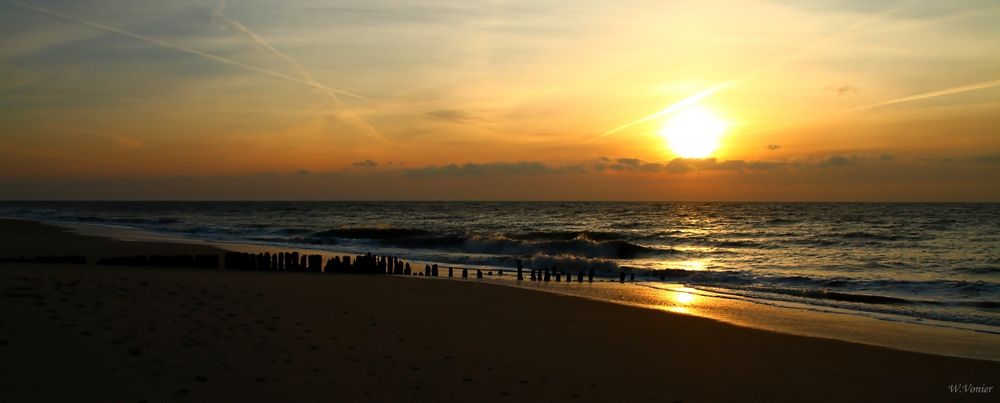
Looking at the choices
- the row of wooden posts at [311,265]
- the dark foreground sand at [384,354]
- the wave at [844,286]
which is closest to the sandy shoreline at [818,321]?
the dark foreground sand at [384,354]

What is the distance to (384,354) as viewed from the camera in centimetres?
806

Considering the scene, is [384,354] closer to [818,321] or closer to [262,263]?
[818,321]

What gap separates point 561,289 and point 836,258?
715 inches

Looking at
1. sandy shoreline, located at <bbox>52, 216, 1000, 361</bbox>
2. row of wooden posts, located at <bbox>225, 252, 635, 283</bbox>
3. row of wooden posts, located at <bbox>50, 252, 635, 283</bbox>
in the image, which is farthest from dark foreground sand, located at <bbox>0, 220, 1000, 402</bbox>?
row of wooden posts, located at <bbox>225, 252, 635, 283</bbox>

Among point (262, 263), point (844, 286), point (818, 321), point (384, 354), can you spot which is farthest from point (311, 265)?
point (844, 286)

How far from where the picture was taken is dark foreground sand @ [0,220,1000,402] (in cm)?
641

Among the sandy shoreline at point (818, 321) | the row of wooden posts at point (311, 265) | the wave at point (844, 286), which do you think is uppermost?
the row of wooden posts at point (311, 265)

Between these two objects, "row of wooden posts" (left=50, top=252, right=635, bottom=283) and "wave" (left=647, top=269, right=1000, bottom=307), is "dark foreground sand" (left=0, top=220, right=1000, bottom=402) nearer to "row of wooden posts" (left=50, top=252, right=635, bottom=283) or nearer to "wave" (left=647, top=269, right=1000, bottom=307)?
"row of wooden posts" (left=50, top=252, right=635, bottom=283)

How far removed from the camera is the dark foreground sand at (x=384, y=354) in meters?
6.41

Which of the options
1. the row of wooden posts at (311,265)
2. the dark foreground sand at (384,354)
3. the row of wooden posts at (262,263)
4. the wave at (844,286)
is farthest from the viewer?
the row of wooden posts at (311,265)

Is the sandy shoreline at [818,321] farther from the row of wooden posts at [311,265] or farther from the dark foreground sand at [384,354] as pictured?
the row of wooden posts at [311,265]

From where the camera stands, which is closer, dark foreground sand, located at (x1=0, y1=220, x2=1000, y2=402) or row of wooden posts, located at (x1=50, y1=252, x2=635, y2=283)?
dark foreground sand, located at (x1=0, y1=220, x2=1000, y2=402)

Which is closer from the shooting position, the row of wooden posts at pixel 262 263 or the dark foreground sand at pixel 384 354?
the dark foreground sand at pixel 384 354

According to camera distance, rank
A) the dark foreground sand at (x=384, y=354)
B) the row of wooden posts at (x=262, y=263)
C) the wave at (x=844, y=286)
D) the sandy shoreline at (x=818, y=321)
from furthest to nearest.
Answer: the wave at (x=844, y=286) → the row of wooden posts at (x=262, y=263) → the sandy shoreline at (x=818, y=321) → the dark foreground sand at (x=384, y=354)
